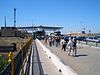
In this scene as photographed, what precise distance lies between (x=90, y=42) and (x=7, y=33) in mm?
92560

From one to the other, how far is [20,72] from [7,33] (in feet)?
408

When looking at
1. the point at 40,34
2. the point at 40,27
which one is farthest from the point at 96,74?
the point at 40,27

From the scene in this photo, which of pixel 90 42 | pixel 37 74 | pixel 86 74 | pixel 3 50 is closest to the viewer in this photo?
pixel 86 74

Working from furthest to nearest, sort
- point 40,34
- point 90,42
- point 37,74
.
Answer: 1. point 40,34
2. point 90,42
3. point 37,74

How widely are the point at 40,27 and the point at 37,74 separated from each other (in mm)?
173858

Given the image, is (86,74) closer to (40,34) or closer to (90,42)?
(90,42)

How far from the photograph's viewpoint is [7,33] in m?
137

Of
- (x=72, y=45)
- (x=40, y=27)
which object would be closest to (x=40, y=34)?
(x=40, y=27)

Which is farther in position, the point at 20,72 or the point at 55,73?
the point at 55,73

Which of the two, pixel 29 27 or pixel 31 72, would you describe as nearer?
pixel 31 72

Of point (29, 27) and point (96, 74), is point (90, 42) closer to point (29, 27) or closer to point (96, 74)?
point (96, 74)

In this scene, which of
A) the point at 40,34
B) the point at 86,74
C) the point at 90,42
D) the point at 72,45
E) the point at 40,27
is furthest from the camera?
the point at 40,27

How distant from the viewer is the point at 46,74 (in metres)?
15.1

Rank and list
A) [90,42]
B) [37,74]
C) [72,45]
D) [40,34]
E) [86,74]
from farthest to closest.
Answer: [40,34] → [90,42] → [72,45] → [37,74] → [86,74]
